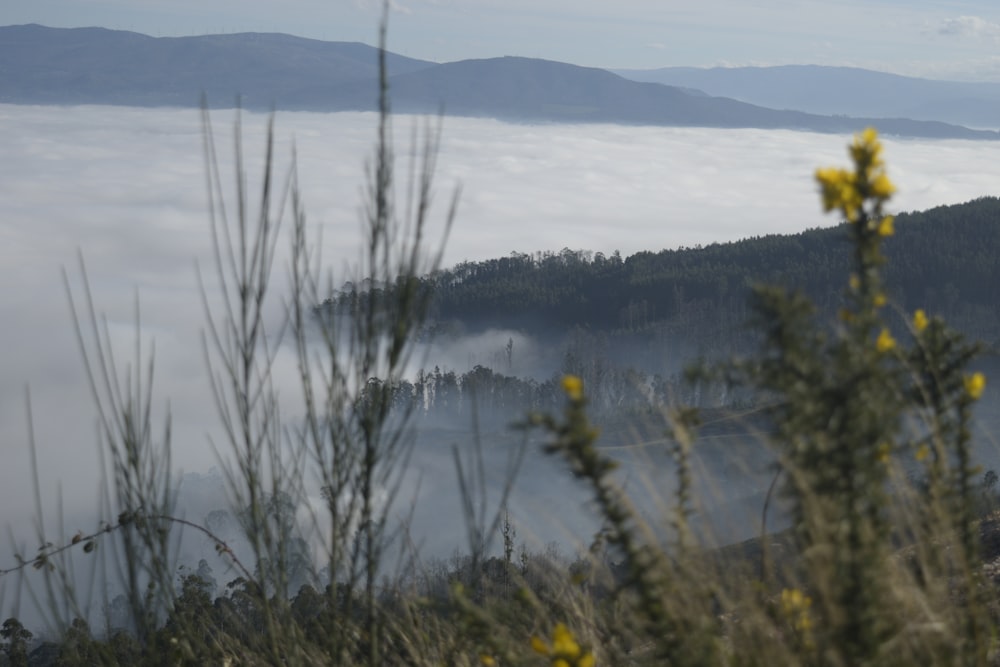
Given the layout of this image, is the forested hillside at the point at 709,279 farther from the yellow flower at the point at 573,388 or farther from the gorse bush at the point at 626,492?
the yellow flower at the point at 573,388

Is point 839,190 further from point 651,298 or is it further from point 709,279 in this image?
point 651,298

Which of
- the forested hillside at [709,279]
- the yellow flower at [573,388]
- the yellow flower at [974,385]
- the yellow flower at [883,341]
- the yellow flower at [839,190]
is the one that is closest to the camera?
the yellow flower at [573,388]

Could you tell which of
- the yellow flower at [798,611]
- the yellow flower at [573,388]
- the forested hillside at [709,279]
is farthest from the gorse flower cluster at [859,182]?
the forested hillside at [709,279]

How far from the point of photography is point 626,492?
195 cm

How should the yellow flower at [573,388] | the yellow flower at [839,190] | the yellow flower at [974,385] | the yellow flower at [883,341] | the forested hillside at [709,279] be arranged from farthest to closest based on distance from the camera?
the forested hillside at [709,279], the yellow flower at [974,385], the yellow flower at [883,341], the yellow flower at [839,190], the yellow flower at [573,388]

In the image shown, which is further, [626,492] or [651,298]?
[651,298]

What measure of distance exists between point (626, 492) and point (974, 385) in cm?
80

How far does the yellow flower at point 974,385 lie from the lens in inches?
75.6

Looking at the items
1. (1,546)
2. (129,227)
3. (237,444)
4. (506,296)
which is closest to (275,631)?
(237,444)

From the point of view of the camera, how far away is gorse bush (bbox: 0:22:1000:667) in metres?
1.68

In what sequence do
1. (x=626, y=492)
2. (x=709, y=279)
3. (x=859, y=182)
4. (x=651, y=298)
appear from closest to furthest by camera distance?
(x=859, y=182), (x=626, y=492), (x=709, y=279), (x=651, y=298)

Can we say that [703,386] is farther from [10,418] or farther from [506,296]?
[10,418]

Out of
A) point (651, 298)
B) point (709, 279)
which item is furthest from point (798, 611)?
point (651, 298)

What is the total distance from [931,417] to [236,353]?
193 cm
